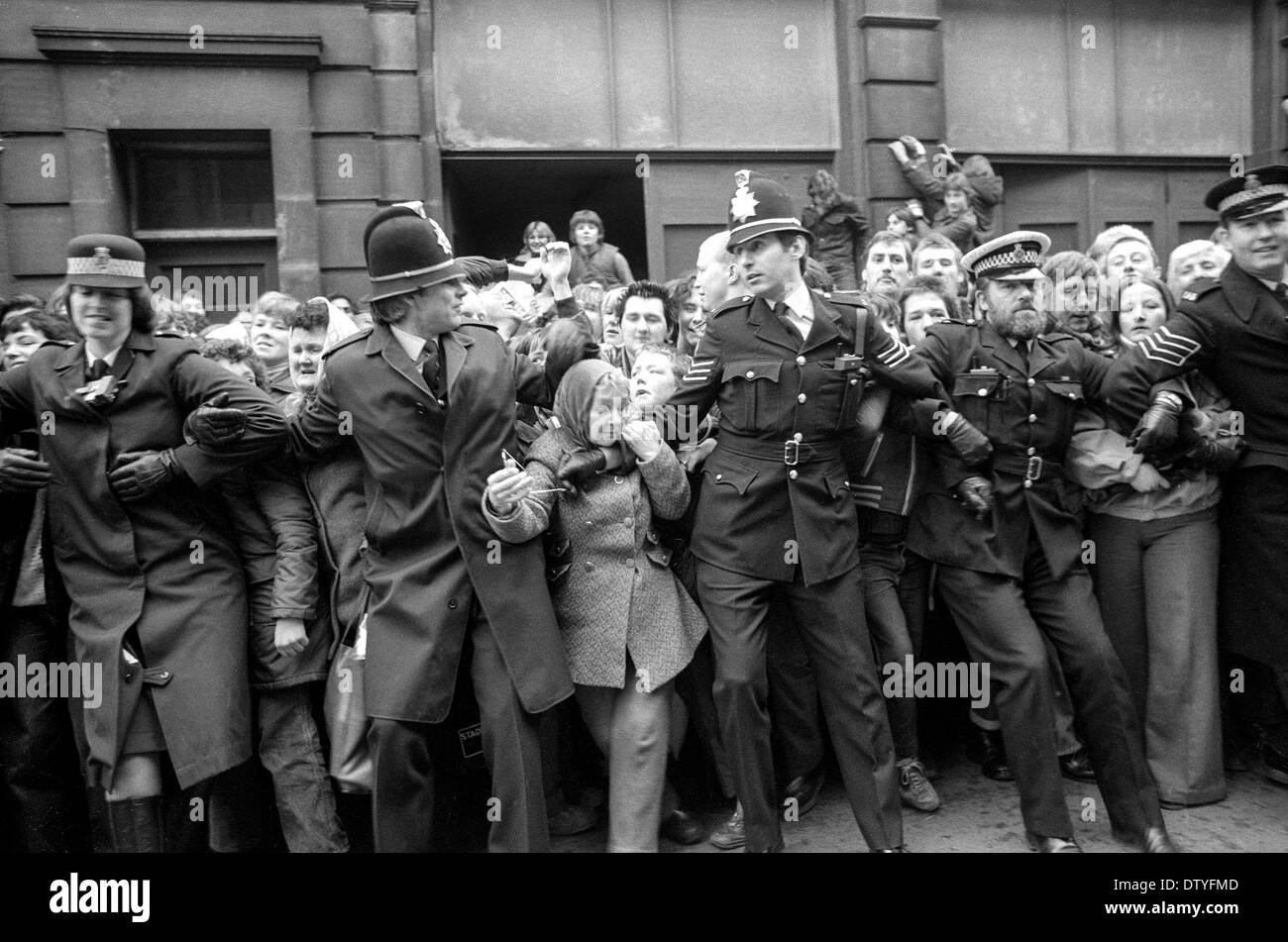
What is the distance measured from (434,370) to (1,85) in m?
6.67

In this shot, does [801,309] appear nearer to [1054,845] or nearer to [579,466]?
[579,466]

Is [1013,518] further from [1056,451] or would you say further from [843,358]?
[843,358]

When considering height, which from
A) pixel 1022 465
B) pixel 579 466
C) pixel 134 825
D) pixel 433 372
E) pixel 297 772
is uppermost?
pixel 433 372

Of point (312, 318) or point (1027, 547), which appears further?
point (312, 318)

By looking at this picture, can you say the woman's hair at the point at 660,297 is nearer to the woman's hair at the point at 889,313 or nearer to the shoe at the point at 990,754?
the woman's hair at the point at 889,313

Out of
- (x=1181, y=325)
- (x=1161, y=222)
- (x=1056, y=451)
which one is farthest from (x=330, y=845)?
(x=1161, y=222)

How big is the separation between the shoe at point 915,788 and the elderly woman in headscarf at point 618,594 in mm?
1229

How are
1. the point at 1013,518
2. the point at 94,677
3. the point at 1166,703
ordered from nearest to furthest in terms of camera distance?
the point at 94,677 → the point at 1013,518 → the point at 1166,703

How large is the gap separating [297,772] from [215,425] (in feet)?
4.48

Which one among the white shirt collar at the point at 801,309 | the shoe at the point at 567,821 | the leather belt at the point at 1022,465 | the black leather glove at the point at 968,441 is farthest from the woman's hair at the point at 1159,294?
the shoe at the point at 567,821

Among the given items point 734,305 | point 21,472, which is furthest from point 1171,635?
point 21,472

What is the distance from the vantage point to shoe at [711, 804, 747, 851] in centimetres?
423

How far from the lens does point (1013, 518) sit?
4.25 m

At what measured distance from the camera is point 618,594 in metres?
3.96
